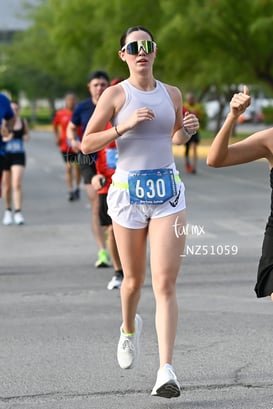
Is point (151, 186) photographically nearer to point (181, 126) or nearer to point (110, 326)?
point (181, 126)

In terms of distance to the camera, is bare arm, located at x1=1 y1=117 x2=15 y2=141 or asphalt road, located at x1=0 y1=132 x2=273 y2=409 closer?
asphalt road, located at x1=0 y1=132 x2=273 y2=409

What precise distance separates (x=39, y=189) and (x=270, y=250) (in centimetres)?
1769

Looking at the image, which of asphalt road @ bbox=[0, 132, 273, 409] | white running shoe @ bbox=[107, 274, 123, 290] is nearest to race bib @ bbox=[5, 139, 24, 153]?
asphalt road @ bbox=[0, 132, 273, 409]

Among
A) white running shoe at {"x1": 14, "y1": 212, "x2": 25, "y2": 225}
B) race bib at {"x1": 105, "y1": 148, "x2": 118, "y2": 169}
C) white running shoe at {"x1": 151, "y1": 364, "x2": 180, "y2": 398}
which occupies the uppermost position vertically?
race bib at {"x1": 105, "y1": 148, "x2": 118, "y2": 169}

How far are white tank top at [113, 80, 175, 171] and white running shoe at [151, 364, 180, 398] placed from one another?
117cm

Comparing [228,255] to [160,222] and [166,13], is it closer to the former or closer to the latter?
[160,222]

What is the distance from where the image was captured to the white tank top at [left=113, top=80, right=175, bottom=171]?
243 inches

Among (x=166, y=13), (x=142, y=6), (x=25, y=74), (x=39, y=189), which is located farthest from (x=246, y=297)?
(x=25, y=74)

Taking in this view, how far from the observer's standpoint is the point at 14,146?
15.6 metres

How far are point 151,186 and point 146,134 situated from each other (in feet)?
0.96

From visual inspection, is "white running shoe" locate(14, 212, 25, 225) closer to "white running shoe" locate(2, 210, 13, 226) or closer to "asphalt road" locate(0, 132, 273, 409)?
"white running shoe" locate(2, 210, 13, 226)

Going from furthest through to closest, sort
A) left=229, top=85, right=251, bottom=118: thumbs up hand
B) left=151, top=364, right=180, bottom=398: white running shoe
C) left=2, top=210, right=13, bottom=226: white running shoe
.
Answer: left=2, top=210, right=13, bottom=226: white running shoe, left=151, top=364, right=180, bottom=398: white running shoe, left=229, top=85, right=251, bottom=118: thumbs up hand

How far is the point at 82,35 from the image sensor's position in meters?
38.9

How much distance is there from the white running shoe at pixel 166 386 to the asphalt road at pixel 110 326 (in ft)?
0.26
